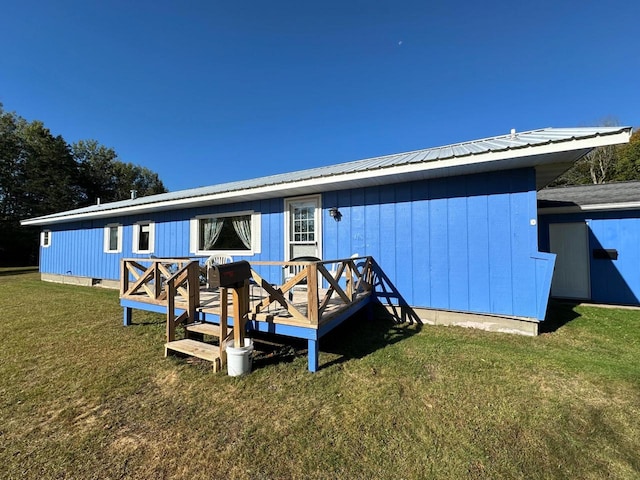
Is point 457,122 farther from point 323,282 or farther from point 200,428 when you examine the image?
point 200,428

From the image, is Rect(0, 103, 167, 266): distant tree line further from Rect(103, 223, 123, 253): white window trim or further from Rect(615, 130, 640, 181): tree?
Rect(615, 130, 640, 181): tree

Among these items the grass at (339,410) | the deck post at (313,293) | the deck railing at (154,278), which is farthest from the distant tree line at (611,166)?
the deck railing at (154,278)

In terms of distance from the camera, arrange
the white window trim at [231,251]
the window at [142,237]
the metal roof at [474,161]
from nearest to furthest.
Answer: the metal roof at [474,161] < the white window trim at [231,251] < the window at [142,237]

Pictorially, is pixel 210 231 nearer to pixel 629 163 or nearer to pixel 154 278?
pixel 154 278

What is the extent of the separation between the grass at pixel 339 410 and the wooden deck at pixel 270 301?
47 cm

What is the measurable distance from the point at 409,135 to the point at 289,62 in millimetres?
6763

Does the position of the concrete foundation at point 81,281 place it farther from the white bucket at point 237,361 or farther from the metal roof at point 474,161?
the white bucket at point 237,361

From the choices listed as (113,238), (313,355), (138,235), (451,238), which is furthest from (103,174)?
(451,238)

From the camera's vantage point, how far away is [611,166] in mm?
20281

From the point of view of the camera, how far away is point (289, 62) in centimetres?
980

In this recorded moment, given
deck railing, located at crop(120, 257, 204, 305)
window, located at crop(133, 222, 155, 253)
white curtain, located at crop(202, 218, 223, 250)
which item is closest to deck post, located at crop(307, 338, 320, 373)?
deck railing, located at crop(120, 257, 204, 305)

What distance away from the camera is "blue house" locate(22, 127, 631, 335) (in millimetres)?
4031

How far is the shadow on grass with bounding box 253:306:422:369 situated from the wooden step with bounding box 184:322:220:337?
2.12 feet

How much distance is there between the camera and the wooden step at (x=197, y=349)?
318 cm
